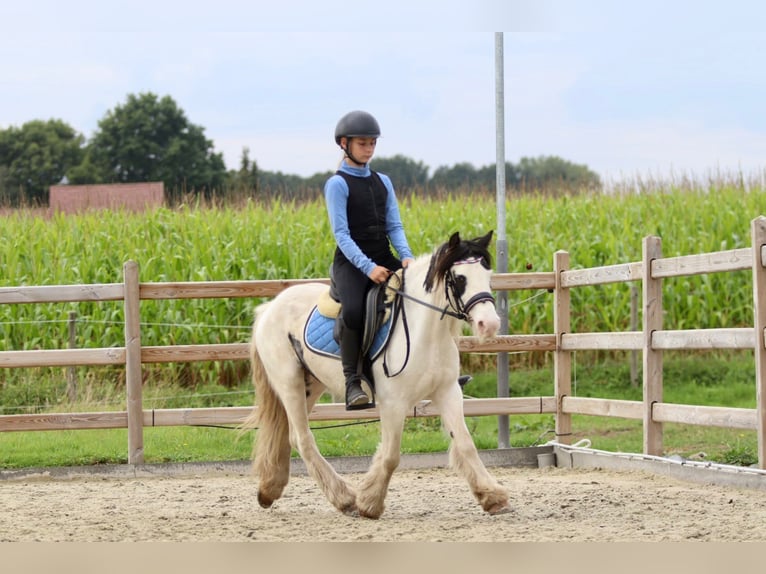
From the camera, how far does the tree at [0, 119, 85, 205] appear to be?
48.8 meters

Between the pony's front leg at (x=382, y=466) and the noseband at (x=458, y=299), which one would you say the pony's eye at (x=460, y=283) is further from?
the pony's front leg at (x=382, y=466)

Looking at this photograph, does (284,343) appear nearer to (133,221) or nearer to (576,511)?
(576,511)

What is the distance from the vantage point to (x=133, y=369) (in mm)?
9305

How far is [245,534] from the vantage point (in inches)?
226

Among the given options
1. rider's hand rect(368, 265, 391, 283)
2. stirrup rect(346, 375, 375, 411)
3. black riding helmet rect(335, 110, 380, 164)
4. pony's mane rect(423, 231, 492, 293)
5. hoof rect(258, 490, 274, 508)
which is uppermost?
black riding helmet rect(335, 110, 380, 164)

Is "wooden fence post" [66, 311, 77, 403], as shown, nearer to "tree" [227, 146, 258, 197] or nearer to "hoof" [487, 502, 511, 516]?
"hoof" [487, 502, 511, 516]

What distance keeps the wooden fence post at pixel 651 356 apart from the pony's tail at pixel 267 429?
9.48ft

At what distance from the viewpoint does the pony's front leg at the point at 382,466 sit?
616cm

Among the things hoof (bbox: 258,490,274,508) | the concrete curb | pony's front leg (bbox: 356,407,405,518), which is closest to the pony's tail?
hoof (bbox: 258,490,274,508)

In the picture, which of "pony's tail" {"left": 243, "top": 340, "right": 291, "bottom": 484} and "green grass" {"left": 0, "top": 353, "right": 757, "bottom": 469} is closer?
"pony's tail" {"left": 243, "top": 340, "right": 291, "bottom": 484}

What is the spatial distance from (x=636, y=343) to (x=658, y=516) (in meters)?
2.74

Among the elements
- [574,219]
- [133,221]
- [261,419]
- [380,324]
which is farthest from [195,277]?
[380,324]

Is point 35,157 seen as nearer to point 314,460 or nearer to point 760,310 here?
point 314,460

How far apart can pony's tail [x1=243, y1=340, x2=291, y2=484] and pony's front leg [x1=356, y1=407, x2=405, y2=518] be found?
2.88ft
